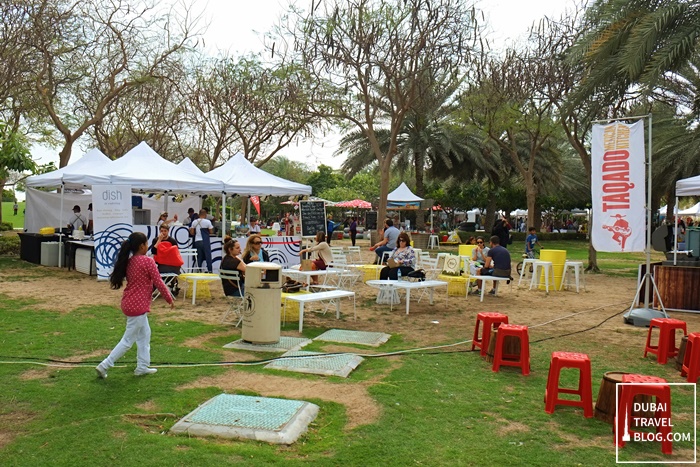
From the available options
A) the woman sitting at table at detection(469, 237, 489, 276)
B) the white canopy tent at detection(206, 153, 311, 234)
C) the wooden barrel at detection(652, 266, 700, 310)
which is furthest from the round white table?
the white canopy tent at detection(206, 153, 311, 234)

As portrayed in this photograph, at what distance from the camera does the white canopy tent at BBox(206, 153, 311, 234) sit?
15297 mm

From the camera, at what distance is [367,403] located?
5.05 m

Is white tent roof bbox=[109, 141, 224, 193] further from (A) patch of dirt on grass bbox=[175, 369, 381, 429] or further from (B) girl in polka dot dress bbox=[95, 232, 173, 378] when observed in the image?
(A) patch of dirt on grass bbox=[175, 369, 381, 429]

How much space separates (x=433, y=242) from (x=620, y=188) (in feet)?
62.6

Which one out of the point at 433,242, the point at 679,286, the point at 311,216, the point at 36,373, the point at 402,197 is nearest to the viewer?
the point at 36,373

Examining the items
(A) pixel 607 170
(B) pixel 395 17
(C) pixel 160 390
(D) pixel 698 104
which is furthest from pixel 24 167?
(D) pixel 698 104

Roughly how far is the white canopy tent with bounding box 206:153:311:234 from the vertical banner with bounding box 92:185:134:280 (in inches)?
102

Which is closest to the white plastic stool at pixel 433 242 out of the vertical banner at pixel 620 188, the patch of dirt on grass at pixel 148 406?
the vertical banner at pixel 620 188

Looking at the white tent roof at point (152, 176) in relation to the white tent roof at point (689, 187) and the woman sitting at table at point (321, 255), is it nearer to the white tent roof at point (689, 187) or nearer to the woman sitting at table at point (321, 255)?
the woman sitting at table at point (321, 255)

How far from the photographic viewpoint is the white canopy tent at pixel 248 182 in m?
15.3

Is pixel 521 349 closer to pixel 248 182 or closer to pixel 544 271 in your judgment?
pixel 544 271

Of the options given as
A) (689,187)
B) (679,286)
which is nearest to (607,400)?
(679,286)

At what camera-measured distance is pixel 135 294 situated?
554 centimetres

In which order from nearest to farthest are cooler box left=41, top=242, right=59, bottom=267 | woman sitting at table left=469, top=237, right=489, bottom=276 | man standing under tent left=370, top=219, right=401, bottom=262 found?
woman sitting at table left=469, top=237, right=489, bottom=276 → man standing under tent left=370, top=219, right=401, bottom=262 → cooler box left=41, top=242, right=59, bottom=267
